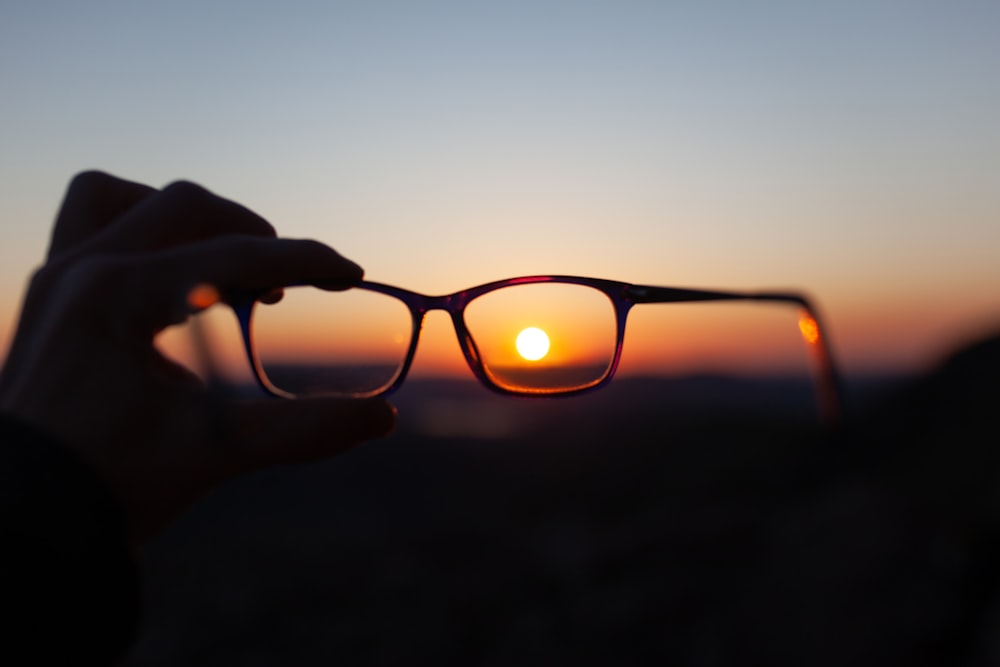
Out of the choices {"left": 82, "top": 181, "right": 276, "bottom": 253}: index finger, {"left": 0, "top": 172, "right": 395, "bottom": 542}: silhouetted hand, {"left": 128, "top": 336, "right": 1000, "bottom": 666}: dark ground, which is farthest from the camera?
{"left": 128, "top": 336, "right": 1000, "bottom": 666}: dark ground

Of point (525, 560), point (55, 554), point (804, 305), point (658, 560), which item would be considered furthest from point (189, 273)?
point (525, 560)

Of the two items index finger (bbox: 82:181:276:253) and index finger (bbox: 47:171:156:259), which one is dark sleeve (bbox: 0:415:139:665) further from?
index finger (bbox: 47:171:156:259)

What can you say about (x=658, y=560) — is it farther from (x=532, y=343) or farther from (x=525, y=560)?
(x=532, y=343)

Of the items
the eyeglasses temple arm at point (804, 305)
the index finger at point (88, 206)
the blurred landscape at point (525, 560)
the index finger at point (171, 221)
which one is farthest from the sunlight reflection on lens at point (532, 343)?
the blurred landscape at point (525, 560)

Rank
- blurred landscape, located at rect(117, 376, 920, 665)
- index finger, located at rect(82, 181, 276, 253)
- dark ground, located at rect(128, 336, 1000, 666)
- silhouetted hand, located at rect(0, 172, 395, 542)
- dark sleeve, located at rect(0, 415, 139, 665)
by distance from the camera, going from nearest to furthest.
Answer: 1. dark sleeve, located at rect(0, 415, 139, 665)
2. silhouetted hand, located at rect(0, 172, 395, 542)
3. index finger, located at rect(82, 181, 276, 253)
4. dark ground, located at rect(128, 336, 1000, 666)
5. blurred landscape, located at rect(117, 376, 920, 665)

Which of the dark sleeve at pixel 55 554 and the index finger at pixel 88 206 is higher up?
the index finger at pixel 88 206

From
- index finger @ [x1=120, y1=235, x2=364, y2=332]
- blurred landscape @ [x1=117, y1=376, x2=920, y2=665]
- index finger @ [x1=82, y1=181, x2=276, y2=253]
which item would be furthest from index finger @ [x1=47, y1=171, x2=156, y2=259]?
blurred landscape @ [x1=117, y1=376, x2=920, y2=665]

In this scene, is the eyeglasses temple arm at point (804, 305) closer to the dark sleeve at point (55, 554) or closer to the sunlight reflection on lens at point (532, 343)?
the sunlight reflection on lens at point (532, 343)
